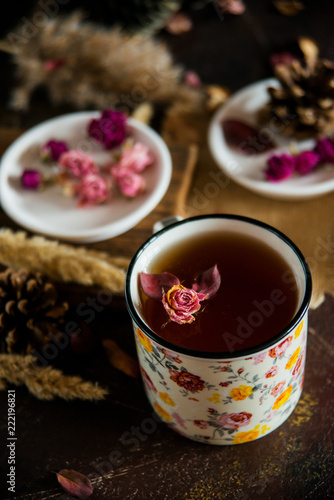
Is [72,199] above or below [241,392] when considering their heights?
below

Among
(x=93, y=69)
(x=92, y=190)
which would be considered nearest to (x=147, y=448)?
(x=92, y=190)

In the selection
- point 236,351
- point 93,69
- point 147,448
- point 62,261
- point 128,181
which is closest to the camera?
point 236,351

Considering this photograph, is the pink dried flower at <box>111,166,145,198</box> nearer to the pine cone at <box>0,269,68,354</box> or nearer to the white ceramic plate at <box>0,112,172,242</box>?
the white ceramic plate at <box>0,112,172,242</box>

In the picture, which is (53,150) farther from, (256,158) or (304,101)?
(304,101)

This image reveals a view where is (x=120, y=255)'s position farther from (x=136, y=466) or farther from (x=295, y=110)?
(x=295, y=110)

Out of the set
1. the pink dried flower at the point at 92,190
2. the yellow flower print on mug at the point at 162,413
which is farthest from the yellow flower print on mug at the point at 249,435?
the pink dried flower at the point at 92,190

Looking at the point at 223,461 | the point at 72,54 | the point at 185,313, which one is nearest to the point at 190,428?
the point at 223,461

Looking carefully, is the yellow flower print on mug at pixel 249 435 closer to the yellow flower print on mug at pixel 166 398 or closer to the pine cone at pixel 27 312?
the yellow flower print on mug at pixel 166 398

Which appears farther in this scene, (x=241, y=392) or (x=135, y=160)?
(x=135, y=160)
